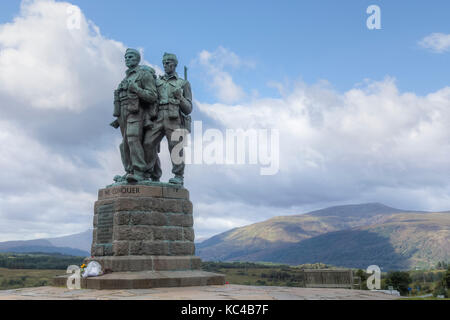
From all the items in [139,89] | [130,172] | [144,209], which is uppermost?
[139,89]

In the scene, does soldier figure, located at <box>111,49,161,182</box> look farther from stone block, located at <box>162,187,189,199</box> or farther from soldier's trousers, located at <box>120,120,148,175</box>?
stone block, located at <box>162,187,189,199</box>

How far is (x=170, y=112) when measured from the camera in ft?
42.1

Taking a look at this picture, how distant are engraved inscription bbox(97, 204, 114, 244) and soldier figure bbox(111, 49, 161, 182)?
41.0 inches

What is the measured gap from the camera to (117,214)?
37.7 feet

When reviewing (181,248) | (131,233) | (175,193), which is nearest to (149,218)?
A: (131,233)

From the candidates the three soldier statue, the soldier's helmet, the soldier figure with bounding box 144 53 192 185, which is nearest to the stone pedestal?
the three soldier statue

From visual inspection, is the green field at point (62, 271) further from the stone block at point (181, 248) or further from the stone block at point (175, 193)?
the stone block at point (175, 193)

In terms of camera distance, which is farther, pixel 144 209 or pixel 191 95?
pixel 191 95

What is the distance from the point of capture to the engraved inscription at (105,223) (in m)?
11.7

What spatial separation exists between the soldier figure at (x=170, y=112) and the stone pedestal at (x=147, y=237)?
107 centimetres

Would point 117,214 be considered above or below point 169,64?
below
